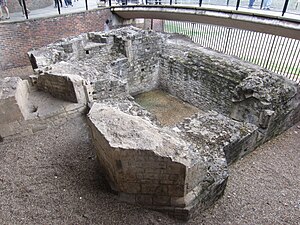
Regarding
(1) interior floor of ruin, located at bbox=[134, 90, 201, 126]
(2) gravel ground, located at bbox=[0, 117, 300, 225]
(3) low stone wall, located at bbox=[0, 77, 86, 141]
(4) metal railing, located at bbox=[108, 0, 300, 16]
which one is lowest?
(1) interior floor of ruin, located at bbox=[134, 90, 201, 126]

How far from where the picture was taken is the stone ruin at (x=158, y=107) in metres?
3.23

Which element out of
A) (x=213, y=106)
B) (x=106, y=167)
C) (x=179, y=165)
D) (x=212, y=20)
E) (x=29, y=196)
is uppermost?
(x=212, y=20)

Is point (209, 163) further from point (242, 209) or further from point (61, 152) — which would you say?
point (61, 152)

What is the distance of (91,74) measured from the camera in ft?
20.5

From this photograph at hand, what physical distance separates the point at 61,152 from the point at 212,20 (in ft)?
24.2

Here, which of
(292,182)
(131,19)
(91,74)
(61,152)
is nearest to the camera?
(61,152)

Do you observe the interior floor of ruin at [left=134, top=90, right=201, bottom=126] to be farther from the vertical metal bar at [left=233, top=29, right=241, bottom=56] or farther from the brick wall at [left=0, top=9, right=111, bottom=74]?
the brick wall at [left=0, top=9, right=111, bottom=74]

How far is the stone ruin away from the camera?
127 inches

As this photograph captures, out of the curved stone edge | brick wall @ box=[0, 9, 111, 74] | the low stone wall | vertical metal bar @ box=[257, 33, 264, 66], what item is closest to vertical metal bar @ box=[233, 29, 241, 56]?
vertical metal bar @ box=[257, 33, 264, 66]

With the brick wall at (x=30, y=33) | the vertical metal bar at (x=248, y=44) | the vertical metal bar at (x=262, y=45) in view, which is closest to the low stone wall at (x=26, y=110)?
the brick wall at (x=30, y=33)

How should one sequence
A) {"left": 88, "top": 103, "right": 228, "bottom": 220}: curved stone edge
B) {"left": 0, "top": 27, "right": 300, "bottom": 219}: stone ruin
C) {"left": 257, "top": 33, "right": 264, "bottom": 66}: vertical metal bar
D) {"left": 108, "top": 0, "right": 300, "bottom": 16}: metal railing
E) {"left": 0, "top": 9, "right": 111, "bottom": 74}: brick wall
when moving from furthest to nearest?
1. {"left": 257, "top": 33, "right": 264, "bottom": 66}: vertical metal bar
2. {"left": 0, "top": 9, "right": 111, "bottom": 74}: brick wall
3. {"left": 108, "top": 0, "right": 300, "bottom": 16}: metal railing
4. {"left": 0, "top": 27, "right": 300, "bottom": 219}: stone ruin
5. {"left": 88, "top": 103, "right": 228, "bottom": 220}: curved stone edge

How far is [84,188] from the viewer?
3.74 metres

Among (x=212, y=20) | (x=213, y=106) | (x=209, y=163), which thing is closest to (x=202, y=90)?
(x=213, y=106)

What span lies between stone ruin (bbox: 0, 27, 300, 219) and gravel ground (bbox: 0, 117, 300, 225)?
0.22 meters
